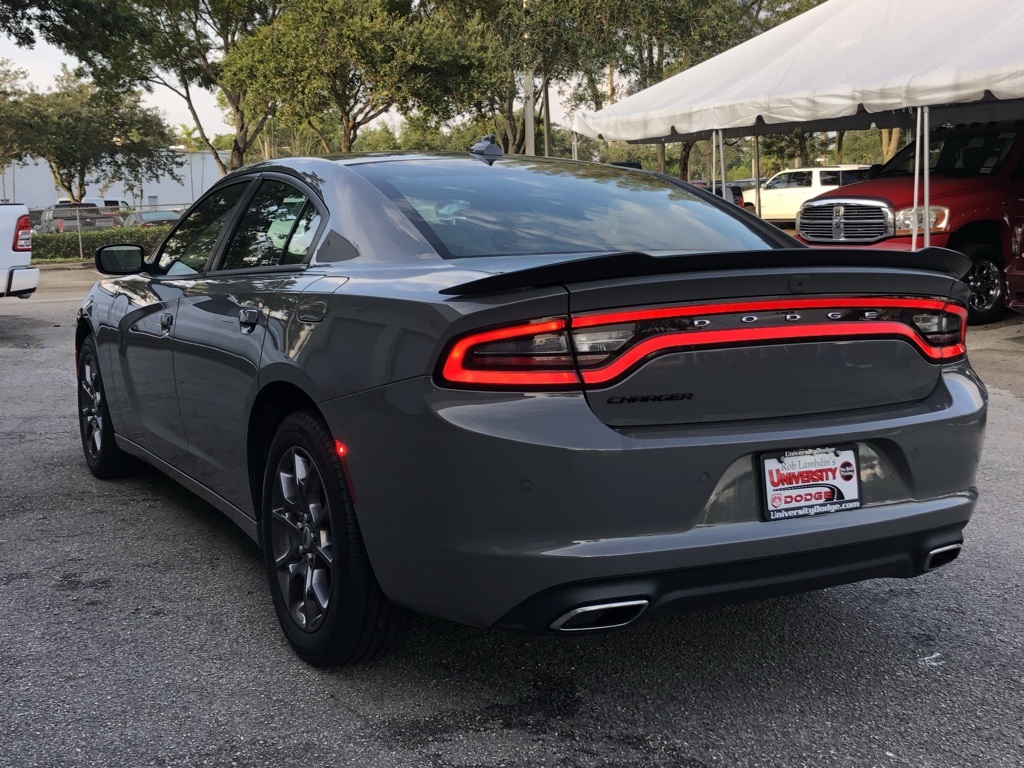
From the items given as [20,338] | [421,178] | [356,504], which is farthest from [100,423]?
[20,338]

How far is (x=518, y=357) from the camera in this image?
2.59 metres

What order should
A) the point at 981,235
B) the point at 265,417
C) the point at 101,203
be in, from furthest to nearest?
the point at 101,203 → the point at 981,235 → the point at 265,417

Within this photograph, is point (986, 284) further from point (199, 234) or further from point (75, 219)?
point (75, 219)

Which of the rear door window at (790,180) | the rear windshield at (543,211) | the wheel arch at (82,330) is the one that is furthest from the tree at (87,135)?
the rear windshield at (543,211)

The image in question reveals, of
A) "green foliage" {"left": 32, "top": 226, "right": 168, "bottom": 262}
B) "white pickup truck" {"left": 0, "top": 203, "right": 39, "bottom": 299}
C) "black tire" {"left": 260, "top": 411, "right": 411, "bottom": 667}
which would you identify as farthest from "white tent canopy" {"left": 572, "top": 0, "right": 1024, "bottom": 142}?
"green foliage" {"left": 32, "top": 226, "right": 168, "bottom": 262}

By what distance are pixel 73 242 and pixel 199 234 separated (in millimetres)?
26593

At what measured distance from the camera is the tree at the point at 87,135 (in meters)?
47.2

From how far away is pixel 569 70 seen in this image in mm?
29578

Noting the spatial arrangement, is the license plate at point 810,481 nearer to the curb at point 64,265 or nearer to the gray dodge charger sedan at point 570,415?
the gray dodge charger sedan at point 570,415

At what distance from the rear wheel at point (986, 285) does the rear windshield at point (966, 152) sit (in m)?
0.97

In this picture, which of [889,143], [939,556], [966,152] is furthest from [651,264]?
[889,143]

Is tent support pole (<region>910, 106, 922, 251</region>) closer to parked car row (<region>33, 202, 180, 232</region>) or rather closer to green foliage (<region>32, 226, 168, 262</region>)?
green foliage (<region>32, 226, 168, 262</region>)

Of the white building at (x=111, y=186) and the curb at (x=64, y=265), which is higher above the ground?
the white building at (x=111, y=186)

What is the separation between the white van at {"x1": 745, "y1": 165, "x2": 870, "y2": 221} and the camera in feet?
94.6
